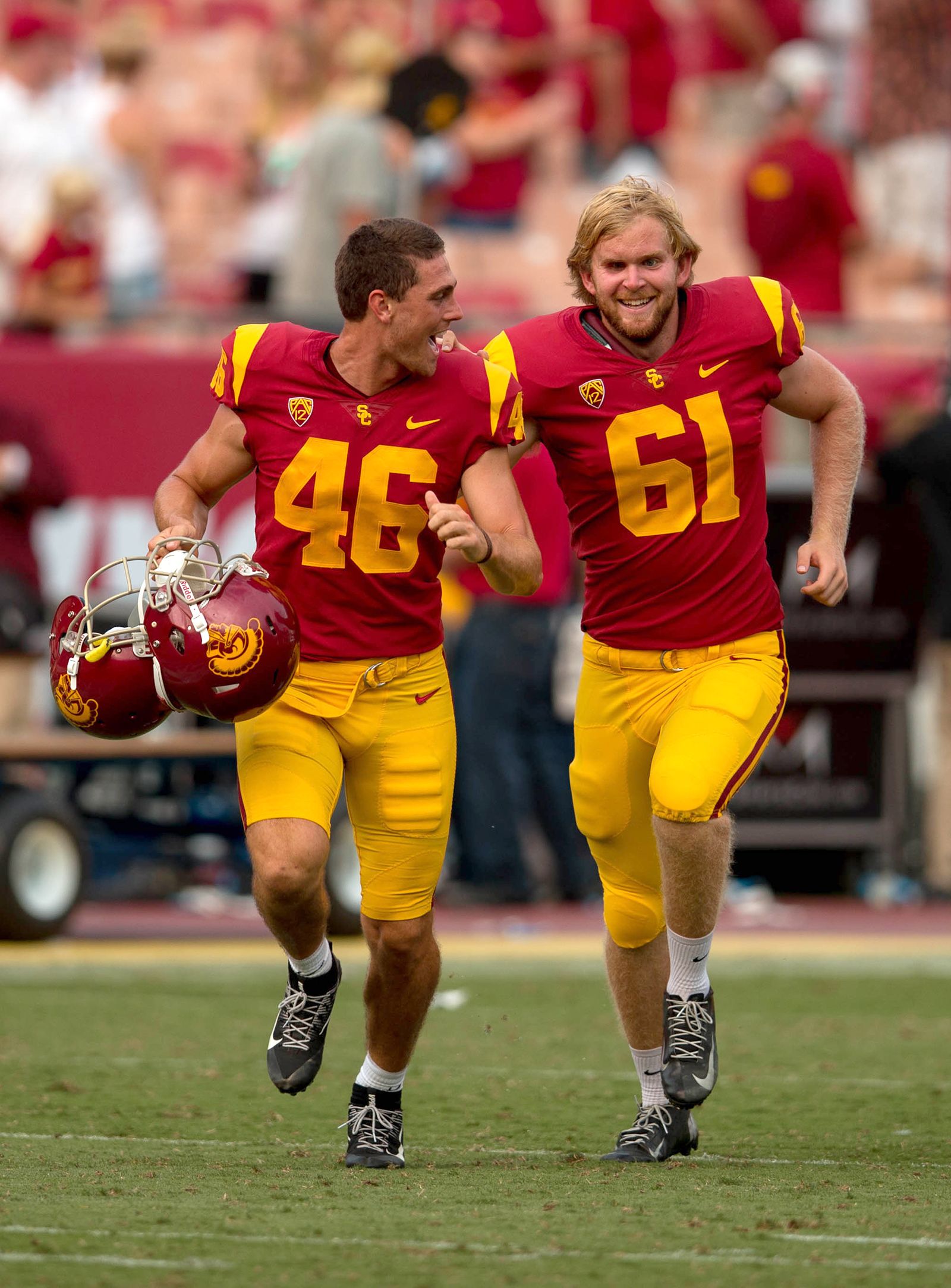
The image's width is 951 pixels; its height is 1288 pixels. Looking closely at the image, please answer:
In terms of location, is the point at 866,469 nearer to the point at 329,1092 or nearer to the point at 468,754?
the point at 468,754

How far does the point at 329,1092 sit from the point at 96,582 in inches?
214

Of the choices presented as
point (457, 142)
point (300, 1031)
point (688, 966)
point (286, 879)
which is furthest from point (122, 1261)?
point (457, 142)

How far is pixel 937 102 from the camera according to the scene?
1528 cm

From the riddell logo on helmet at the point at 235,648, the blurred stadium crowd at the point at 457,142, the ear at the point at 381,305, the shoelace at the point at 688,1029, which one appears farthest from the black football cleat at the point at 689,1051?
the blurred stadium crowd at the point at 457,142

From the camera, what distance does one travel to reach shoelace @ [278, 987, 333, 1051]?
18.0 feet

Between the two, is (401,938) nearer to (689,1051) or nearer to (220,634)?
(689,1051)

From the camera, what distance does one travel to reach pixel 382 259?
5.42 m

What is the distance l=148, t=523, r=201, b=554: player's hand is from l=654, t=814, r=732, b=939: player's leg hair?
121cm

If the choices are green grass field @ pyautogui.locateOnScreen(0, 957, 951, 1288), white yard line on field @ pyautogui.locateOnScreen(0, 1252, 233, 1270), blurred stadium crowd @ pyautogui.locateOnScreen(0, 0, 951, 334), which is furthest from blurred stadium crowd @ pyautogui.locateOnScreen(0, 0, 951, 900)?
white yard line on field @ pyautogui.locateOnScreen(0, 1252, 233, 1270)

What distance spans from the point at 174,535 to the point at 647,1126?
1.71 m

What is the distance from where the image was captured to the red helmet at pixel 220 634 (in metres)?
5.16

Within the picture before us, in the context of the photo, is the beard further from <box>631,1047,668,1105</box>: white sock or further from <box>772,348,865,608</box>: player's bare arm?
<box>631,1047,668,1105</box>: white sock

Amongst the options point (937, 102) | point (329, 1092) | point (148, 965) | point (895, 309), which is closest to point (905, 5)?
point (937, 102)

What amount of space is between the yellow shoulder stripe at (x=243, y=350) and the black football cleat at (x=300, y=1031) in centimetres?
132
